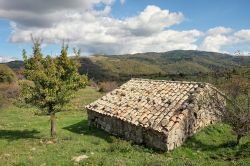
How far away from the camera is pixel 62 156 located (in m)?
16.2

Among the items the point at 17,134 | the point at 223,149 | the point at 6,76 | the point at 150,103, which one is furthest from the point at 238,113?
the point at 6,76

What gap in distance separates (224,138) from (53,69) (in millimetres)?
13265

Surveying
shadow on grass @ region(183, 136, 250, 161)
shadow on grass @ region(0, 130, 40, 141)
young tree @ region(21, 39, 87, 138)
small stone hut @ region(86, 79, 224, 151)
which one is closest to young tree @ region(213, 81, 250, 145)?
shadow on grass @ region(183, 136, 250, 161)

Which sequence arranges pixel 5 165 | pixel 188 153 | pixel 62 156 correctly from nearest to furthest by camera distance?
pixel 5 165, pixel 62 156, pixel 188 153

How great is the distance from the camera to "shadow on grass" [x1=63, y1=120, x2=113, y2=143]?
24.2 metres

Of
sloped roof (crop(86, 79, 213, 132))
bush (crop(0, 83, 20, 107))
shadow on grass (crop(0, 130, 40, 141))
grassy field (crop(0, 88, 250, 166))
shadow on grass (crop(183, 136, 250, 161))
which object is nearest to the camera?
grassy field (crop(0, 88, 250, 166))

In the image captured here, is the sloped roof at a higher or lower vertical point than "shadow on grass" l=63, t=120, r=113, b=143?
higher

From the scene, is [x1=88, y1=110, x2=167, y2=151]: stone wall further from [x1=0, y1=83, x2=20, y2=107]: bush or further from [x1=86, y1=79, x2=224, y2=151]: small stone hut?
[x1=0, y1=83, x2=20, y2=107]: bush

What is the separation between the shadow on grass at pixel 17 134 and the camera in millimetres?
22641

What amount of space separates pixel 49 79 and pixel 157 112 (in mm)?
7942

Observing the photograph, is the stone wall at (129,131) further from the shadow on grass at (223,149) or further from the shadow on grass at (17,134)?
the shadow on grass at (17,134)

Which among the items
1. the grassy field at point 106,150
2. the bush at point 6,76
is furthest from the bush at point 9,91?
the grassy field at point 106,150

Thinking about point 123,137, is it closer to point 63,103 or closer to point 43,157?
point 63,103

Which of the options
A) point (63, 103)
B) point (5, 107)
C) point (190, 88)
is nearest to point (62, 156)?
point (63, 103)
